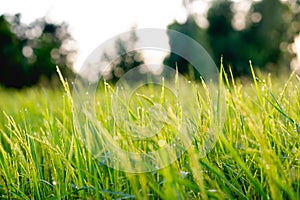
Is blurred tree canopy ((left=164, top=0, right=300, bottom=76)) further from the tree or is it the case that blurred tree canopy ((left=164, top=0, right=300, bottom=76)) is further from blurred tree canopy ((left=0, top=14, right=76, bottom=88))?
blurred tree canopy ((left=0, top=14, right=76, bottom=88))

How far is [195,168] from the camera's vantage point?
2.87ft

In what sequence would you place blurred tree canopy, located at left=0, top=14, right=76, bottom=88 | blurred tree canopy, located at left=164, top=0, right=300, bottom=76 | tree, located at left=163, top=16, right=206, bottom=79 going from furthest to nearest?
blurred tree canopy, located at left=0, top=14, right=76, bottom=88
blurred tree canopy, located at left=164, top=0, right=300, bottom=76
tree, located at left=163, top=16, right=206, bottom=79

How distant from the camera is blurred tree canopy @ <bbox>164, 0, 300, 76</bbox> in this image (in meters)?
25.5

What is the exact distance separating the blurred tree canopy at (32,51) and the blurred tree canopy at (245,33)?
8750 mm

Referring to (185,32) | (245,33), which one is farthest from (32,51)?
(245,33)

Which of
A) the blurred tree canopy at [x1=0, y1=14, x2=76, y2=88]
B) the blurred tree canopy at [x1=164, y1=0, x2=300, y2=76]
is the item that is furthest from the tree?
the blurred tree canopy at [x1=0, y1=14, x2=76, y2=88]

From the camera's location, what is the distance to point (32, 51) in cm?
3422

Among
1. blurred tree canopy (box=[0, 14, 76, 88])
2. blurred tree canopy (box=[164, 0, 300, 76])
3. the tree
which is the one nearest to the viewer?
the tree

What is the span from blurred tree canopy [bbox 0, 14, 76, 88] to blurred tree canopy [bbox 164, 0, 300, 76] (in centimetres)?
875

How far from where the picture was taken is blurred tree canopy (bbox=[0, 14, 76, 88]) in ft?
96.2

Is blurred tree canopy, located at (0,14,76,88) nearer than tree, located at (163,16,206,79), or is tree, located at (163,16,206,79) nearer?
tree, located at (163,16,206,79)

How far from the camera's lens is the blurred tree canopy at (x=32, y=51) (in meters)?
29.3

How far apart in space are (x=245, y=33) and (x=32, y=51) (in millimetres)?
17437

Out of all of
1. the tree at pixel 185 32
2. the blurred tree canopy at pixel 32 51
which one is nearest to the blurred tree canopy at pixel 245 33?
the tree at pixel 185 32
